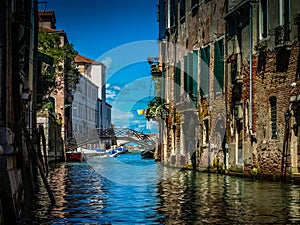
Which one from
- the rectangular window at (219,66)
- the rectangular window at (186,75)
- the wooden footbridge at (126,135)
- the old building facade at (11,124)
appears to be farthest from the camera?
the wooden footbridge at (126,135)

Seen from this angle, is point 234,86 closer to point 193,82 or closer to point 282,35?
point 282,35

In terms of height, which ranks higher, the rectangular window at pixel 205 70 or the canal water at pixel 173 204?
the rectangular window at pixel 205 70

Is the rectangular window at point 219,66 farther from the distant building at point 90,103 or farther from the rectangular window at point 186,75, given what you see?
the distant building at point 90,103

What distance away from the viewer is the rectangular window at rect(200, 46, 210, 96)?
2894 cm

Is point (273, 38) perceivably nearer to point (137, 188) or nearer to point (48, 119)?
point (137, 188)

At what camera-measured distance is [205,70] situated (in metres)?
29.3

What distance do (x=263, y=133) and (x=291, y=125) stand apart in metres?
2.42

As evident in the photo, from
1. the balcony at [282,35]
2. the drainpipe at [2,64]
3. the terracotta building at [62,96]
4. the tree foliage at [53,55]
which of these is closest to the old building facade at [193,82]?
the balcony at [282,35]

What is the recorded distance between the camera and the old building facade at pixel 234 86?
19.9 meters

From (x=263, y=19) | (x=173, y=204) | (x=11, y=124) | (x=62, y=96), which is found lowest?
(x=173, y=204)

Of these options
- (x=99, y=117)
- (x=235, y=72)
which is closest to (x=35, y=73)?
(x=235, y=72)

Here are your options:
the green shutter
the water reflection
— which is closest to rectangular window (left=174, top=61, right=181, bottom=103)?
the green shutter

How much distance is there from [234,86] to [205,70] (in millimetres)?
4519

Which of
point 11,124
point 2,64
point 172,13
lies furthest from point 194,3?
point 2,64
